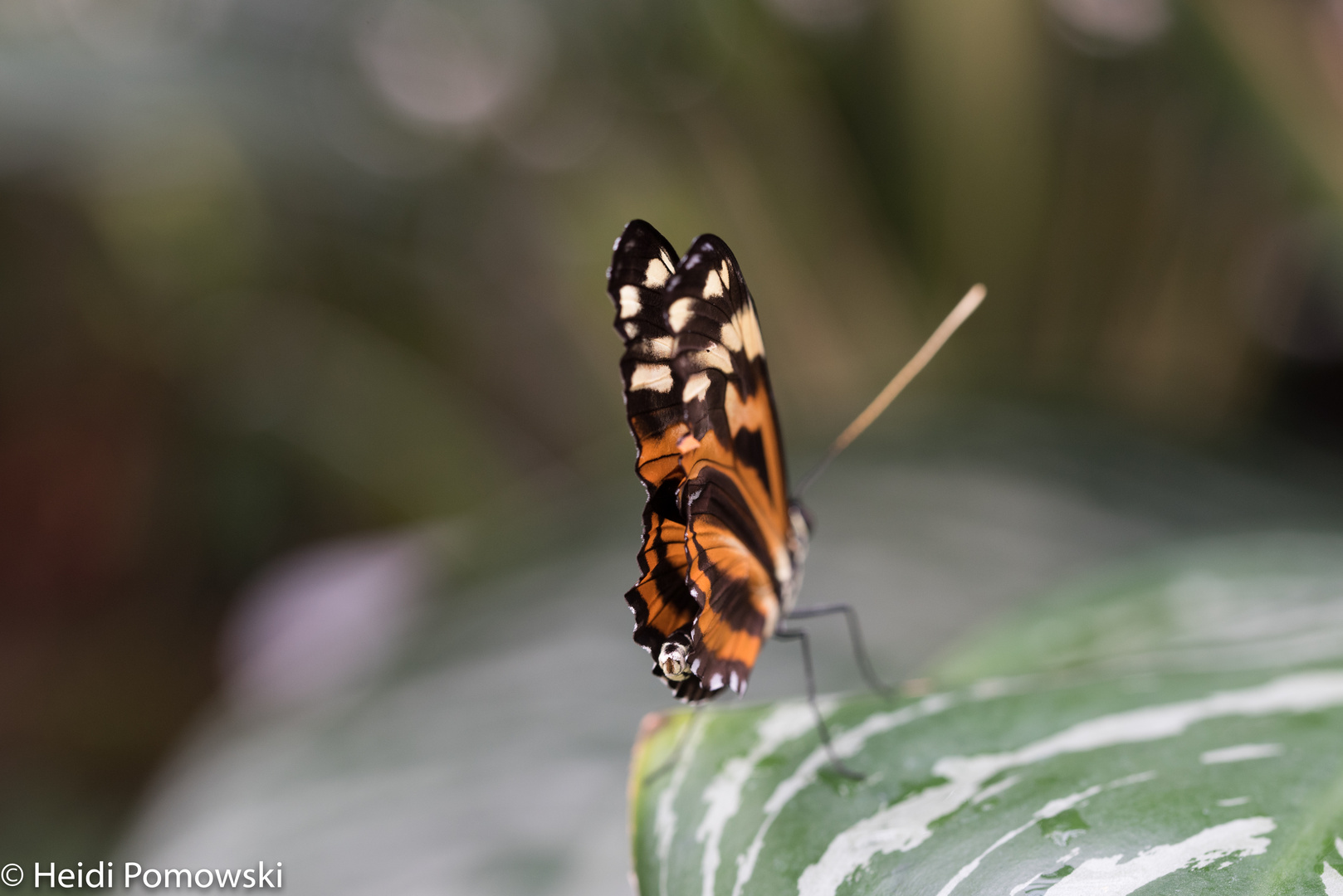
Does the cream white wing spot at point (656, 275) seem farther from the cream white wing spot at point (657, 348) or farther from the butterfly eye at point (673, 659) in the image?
the butterfly eye at point (673, 659)

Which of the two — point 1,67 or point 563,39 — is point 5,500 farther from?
point 563,39

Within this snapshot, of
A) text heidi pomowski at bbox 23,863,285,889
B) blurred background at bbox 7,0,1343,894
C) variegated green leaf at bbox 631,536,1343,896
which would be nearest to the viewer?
→ variegated green leaf at bbox 631,536,1343,896

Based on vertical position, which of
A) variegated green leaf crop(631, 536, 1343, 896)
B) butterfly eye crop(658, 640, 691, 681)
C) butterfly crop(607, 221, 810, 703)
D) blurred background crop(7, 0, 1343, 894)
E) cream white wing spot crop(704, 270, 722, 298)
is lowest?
variegated green leaf crop(631, 536, 1343, 896)

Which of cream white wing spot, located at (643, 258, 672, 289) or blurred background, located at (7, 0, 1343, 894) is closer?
cream white wing spot, located at (643, 258, 672, 289)

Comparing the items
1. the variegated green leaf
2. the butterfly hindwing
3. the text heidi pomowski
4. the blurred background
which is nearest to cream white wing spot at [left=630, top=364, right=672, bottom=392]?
the butterfly hindwing

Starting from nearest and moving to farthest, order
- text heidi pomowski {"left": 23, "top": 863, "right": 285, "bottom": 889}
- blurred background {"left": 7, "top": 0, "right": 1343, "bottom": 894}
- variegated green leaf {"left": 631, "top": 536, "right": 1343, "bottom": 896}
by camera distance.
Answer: variegated green leaf {"left": 631, "top": 536, "right": 1343, "bottom": 896} < text heidi pomowski {"left": 23, "top": 863, "right": 285, "bottom": 889} < blurred background {"left": 7, "top": 0, "right": 1343, "bottom": 894}

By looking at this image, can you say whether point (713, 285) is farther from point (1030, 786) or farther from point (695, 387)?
point (1030, 786)

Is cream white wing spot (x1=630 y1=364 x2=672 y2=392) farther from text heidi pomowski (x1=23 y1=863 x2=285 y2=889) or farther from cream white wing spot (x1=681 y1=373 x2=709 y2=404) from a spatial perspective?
text heidi pomowski (x1=23 y1=863 x2=285 y2=889)

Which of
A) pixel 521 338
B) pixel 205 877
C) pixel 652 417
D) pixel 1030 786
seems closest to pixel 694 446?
pixel 652 417
